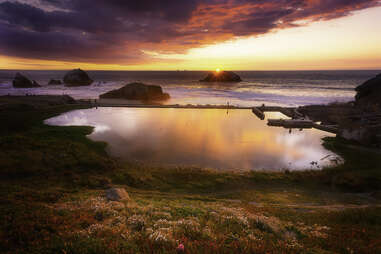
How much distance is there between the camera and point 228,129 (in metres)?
30.0

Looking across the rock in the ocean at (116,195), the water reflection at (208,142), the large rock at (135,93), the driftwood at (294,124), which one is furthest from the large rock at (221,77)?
the rock in the ocean at (116,195)

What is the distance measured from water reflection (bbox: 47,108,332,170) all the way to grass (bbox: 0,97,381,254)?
6.82 feet

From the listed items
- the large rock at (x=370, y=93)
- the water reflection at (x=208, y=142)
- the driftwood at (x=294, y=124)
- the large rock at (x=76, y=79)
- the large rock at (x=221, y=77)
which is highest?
the large rock at (x=221, y=77)

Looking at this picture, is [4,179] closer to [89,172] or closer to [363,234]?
[89,172]

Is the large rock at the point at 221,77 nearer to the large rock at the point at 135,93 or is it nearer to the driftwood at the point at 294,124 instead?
the large rock at the point at 135,93

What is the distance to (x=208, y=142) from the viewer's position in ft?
78.7

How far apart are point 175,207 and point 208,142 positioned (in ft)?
50.2

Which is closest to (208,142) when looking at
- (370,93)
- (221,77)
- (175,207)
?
(175,207)

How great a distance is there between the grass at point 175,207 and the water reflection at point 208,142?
6.82 feet

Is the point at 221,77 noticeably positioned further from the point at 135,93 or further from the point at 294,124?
the point at 294,124

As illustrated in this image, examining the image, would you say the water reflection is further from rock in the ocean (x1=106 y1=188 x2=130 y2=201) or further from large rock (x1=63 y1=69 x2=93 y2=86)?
large rock (x1=63 y1=69 x2=93 y2=86)

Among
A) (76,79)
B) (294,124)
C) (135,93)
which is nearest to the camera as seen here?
(294,124)

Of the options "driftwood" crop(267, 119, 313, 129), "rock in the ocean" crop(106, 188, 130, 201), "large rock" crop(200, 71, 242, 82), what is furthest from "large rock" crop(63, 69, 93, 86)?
"rock in the ocean" crop(106, 188, 130, 201)

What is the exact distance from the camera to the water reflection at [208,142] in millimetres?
Result: 19266
